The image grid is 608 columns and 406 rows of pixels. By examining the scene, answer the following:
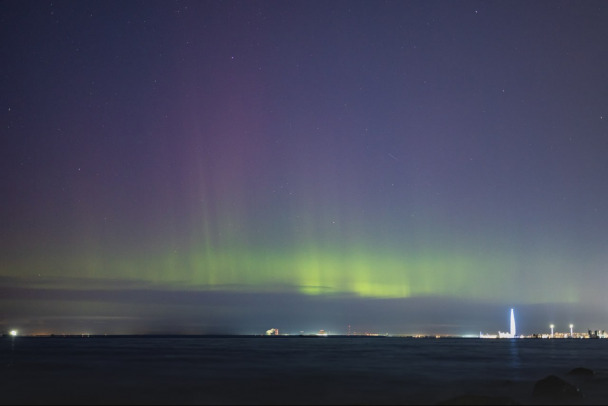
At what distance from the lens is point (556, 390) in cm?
3219

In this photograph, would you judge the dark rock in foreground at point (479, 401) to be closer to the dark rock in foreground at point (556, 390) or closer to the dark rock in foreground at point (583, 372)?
the dark rock in foreground at point (556, 390)

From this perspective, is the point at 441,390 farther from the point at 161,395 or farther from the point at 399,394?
the point at 161,395

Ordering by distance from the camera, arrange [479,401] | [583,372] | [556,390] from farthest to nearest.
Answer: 1. [583,372]
2. [556,390]
3. [479,401]

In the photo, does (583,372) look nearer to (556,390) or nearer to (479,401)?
(556,390)

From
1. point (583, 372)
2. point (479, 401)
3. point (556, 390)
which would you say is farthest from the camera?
point (583, 372)

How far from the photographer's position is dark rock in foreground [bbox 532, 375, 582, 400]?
103 ft

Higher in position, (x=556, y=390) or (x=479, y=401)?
(x=479, y=401)

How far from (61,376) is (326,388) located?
25.7 meters

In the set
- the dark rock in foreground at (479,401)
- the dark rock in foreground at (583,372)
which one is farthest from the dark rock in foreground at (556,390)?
the dark rock in foreground at (583,372)

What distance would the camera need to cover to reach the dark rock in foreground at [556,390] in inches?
1237

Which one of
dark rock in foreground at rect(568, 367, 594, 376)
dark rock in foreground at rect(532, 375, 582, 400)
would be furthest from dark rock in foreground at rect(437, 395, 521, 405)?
dark rock in foreground at rect(568, 367, 594, 376)

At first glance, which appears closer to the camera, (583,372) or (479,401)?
(479,401)

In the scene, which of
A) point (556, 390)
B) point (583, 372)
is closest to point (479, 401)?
point (556, 390)

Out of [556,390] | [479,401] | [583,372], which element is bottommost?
[583,372]
